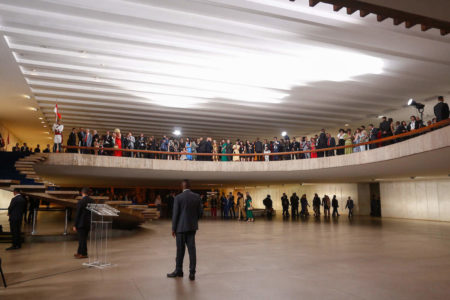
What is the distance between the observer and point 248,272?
558cm

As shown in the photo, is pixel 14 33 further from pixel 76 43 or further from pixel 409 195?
pixel 409 195

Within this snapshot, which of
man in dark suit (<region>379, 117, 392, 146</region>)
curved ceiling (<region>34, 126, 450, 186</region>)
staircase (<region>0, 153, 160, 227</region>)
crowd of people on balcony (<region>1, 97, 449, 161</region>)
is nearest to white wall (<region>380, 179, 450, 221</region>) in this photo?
curved ceiling (<region>34, 126, 450, 186</region>)

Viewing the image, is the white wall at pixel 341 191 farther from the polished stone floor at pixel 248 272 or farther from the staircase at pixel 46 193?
the staircase at pixel 46 193

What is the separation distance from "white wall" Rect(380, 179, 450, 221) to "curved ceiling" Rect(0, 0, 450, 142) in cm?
514

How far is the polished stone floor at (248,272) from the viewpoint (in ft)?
14.4

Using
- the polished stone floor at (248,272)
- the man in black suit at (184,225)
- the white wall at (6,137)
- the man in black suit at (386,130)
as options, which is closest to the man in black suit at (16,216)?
the polished stone floor at (248,272)

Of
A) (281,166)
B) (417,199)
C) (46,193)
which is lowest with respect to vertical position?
(417,199)

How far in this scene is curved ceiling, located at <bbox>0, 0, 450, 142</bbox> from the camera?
872 cm

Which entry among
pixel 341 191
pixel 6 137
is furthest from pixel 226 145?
pixel 6 137

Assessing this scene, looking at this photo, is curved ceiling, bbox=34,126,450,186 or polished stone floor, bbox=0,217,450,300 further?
curved ceiling, bbox=34,126,450,186

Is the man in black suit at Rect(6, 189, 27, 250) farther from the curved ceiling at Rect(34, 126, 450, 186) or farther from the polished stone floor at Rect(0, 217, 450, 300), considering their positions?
the curved ceiling at Rect(34, 126, 450, 186)

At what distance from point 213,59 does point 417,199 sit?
1528 centimetres

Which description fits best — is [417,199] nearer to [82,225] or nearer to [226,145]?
[226,145]

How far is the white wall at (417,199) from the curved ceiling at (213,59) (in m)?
5.14
